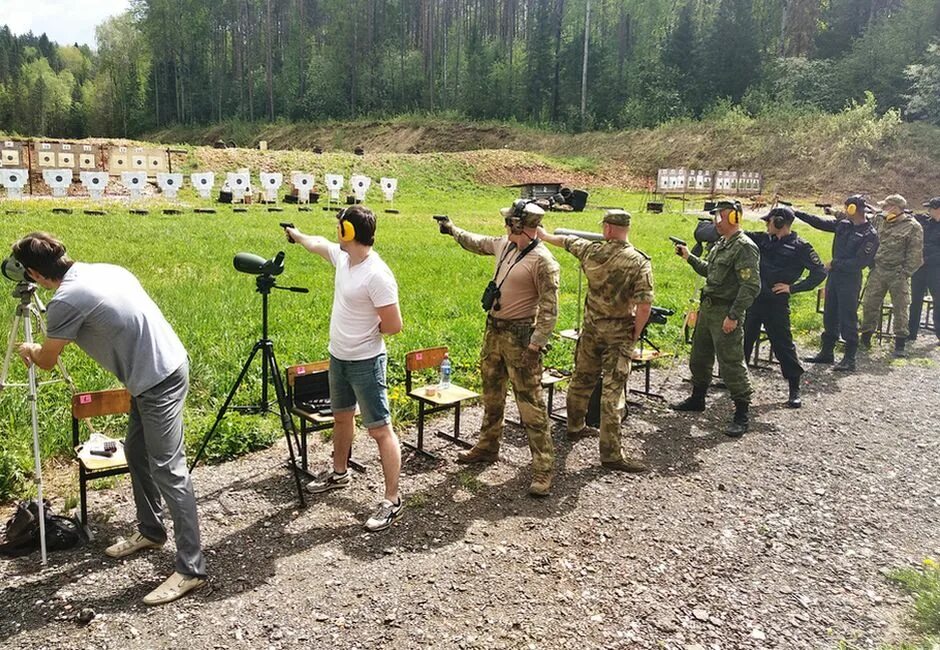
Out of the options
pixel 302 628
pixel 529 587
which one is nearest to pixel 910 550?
pixel 529 587

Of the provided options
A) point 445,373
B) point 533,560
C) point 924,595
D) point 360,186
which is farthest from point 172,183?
point 924,595

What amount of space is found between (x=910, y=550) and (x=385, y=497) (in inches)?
131

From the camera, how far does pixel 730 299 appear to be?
6.66m

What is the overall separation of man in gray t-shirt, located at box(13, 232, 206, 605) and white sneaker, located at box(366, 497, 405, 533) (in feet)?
3.39

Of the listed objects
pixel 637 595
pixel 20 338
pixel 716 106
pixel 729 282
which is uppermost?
pixel 716 106

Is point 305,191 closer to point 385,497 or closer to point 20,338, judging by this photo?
point 20,338

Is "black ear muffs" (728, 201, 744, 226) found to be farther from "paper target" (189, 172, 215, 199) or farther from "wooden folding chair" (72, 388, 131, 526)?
"paper target" (189, 172, 215, 199)

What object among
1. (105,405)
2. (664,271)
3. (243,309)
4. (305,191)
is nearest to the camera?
(105,405)

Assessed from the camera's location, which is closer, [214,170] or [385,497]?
[385,497]

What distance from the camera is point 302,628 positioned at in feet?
11.3

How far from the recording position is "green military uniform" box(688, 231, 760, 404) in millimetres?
6414

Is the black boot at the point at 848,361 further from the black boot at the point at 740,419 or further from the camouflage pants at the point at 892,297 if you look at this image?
the black boot at the point at 740,419

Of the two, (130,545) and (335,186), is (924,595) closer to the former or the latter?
(130,545)

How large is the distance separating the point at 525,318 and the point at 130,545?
2.86m
